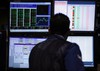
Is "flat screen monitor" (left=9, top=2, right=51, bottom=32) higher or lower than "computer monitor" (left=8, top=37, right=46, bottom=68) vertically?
higher

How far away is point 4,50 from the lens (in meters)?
4.23

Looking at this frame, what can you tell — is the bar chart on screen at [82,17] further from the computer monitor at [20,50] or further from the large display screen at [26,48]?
the computer monitor at [20,50]

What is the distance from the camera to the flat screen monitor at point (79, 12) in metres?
4.07

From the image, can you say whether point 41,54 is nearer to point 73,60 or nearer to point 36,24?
point 73,60

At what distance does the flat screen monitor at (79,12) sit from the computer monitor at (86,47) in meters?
0.10

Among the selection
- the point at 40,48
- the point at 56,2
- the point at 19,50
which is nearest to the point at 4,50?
the point at 19,50

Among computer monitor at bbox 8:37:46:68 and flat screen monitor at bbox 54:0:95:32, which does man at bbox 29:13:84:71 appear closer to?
computer monitor at bbox 8:37:46:68

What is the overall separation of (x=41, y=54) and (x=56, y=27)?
25 centimetres

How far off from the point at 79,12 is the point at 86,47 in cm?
39

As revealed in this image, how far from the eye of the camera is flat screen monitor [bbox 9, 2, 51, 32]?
4074 millimetres

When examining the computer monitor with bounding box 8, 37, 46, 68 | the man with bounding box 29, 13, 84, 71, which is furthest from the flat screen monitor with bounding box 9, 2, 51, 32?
the man with bounding box 29, 13, 84, 71

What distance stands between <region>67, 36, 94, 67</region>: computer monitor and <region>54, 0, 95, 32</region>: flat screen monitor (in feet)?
0.33

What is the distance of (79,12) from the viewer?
4.09 metres

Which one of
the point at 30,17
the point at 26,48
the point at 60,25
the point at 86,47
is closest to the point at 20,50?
the point at 26,48
